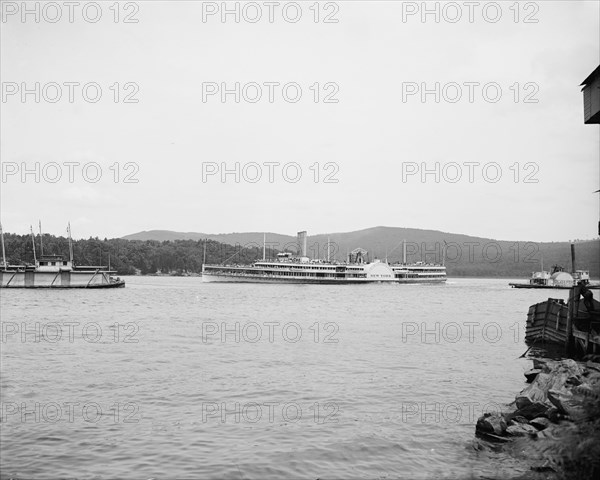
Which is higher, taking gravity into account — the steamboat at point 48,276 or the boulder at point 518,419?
the steamboat at point 48,276

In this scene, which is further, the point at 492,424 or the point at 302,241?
Answer: the point at 302,241

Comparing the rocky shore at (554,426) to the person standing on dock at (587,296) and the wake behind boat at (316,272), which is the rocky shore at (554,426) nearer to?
the person standing on dock at (587,296)

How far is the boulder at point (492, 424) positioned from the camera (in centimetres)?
1206

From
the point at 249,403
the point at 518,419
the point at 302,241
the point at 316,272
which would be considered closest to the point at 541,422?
the point at 518,419

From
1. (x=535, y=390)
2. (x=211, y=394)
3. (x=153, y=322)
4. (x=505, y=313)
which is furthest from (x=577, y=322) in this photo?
(x=505, y=313)

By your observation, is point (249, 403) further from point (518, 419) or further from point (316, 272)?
point (316, 272)

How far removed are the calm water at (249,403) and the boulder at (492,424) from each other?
38 centimetres

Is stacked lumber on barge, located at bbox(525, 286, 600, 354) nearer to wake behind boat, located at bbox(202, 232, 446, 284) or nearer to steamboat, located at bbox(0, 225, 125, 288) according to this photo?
steamboat, located at bbox(0, 225, 125, 288)

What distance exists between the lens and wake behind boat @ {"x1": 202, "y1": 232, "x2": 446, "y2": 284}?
137 meters

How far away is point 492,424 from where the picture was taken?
12219 mm

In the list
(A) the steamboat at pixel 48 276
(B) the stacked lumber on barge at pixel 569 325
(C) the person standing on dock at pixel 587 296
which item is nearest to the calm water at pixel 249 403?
(B) the stacked lumber on barge at pixel 569 325

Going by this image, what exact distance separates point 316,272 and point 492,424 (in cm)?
12559

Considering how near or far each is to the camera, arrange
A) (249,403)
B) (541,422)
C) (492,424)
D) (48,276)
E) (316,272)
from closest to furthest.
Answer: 1. (541,422)
2. (492,424)
3. (249,403)
4. (48,276)
5. (316,272)

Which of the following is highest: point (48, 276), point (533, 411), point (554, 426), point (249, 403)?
point (48, 276)
